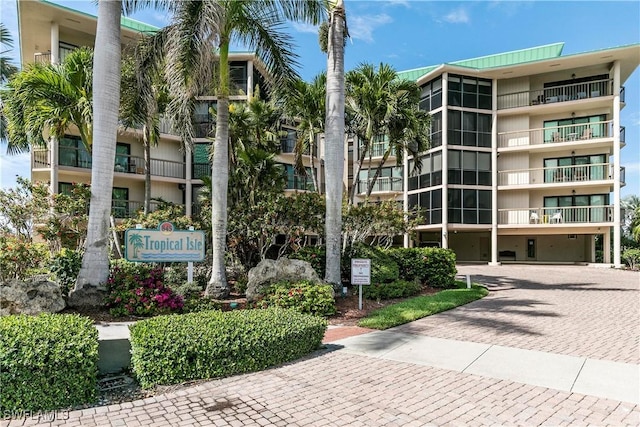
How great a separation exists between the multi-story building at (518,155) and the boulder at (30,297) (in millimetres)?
17102

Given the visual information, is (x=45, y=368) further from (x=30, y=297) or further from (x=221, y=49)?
(x=221, y=49)

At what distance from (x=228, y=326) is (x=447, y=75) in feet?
89.9

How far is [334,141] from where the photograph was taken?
11406mm

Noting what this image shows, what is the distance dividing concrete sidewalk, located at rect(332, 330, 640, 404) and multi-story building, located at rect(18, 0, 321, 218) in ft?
44.3

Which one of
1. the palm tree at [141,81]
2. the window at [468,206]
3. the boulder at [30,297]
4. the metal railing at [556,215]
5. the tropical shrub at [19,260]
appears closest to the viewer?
the boulder at [30,297]

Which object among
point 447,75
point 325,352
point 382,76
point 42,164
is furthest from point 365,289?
point 447,75

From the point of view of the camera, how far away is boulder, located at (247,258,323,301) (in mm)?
10359

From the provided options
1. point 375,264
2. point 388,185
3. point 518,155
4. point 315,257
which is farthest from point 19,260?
point 518,155

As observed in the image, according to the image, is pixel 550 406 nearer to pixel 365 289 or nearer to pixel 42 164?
pixel 365 289

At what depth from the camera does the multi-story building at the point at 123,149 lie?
20281 millimetres

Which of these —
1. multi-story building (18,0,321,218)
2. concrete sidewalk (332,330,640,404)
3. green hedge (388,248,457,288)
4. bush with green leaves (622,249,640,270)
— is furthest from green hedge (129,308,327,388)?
bush with green leaves (622,249,640,270)

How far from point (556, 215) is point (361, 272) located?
2313cm

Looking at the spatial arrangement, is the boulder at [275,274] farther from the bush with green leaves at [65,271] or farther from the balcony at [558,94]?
the balcony at [558,94]

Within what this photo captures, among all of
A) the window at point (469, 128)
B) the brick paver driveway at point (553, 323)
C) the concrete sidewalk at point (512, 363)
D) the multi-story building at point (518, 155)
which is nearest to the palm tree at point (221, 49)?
the concrete sidewalk at point (512, 363)
